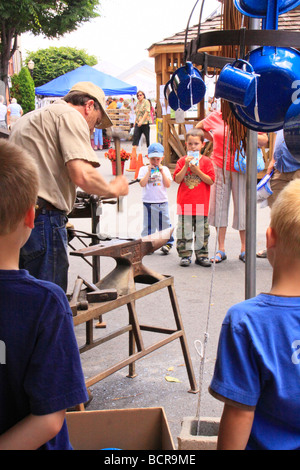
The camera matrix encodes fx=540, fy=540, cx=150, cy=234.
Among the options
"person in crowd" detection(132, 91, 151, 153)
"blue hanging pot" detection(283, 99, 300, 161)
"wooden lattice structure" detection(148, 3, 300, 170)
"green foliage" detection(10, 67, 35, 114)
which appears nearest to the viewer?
"blue hanging pot" detection(283, 99, 300, 161)

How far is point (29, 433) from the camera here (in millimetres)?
1276

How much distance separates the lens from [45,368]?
49.5 inches

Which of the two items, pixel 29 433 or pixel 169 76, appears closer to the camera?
pixel 29 433

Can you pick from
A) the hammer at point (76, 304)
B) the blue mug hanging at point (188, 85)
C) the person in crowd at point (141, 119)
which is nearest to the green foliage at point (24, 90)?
the person in crowd at point (141, 119)

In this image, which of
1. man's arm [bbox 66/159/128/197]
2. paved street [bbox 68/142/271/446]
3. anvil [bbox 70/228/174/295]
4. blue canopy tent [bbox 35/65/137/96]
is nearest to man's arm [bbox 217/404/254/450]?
paved street [bbox 68/142/271/446]

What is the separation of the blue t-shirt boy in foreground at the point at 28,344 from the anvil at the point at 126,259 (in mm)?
1500

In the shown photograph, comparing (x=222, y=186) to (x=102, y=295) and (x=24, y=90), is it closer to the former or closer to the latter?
(x=102, y=295)

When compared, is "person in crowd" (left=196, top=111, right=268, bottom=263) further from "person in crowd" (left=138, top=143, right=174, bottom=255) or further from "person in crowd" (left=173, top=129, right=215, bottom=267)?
"person in crowd" (left=138, top=143, right=174, bottom=255)

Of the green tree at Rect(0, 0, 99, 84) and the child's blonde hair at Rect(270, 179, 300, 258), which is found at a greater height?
the green tree at Rect(0, 0, 99, 84)

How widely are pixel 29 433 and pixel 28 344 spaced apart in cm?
21

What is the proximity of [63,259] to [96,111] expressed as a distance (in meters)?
0.92

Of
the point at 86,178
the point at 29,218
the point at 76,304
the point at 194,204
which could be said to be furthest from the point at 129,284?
the point at 194,204

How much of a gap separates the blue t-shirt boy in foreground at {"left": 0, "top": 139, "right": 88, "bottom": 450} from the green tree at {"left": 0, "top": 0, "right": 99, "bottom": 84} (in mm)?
27646

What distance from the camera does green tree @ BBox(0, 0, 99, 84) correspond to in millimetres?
27172
